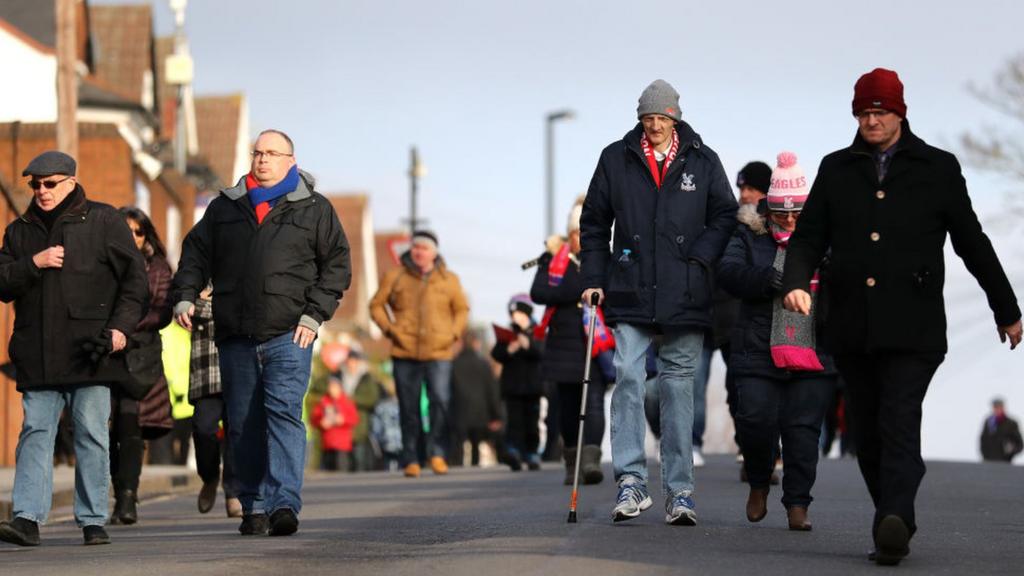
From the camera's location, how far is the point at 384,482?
1864cm

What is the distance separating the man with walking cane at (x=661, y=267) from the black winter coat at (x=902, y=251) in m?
1.58

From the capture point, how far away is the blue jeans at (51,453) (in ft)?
35.0

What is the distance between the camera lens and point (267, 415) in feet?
35.8

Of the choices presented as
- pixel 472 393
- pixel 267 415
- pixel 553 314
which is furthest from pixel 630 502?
pixel 472 393

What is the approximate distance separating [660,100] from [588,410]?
17.2ft

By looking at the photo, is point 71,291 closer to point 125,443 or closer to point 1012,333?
point 125,443

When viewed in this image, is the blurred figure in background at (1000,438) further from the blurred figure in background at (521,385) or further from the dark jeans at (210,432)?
the dark jeans at (210,432)

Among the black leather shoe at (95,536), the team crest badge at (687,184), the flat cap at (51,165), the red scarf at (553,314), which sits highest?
the flat cap at (51,165)

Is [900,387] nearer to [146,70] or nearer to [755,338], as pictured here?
[755,338]

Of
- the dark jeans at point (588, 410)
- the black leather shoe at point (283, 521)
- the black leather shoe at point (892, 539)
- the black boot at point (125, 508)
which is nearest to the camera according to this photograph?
the black leather shoe at point (892, 539)

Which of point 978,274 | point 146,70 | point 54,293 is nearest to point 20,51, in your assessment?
point 146,70

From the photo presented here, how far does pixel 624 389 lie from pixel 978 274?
2.28m

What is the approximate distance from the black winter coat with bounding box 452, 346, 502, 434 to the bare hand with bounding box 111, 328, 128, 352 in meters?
18.5

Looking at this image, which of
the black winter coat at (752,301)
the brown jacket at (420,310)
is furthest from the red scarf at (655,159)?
the brown jacket at (420,310)
